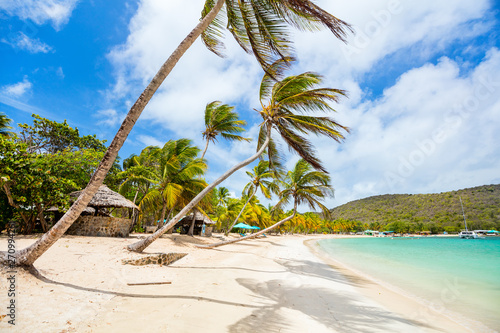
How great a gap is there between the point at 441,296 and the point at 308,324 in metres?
5.44

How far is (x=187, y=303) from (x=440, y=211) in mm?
107388

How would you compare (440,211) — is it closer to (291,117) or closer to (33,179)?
(291,117)

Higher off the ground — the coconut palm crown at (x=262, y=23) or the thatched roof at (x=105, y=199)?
the coconut palm crown at (x=262, y=23)

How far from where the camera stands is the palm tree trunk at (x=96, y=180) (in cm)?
380

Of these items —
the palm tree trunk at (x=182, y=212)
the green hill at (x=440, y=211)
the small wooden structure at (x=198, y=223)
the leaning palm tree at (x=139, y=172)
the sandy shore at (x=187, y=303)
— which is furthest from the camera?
the green hill at (x=440, y=211)

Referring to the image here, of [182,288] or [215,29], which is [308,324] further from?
[215,29]

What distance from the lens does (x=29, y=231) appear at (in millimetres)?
10008

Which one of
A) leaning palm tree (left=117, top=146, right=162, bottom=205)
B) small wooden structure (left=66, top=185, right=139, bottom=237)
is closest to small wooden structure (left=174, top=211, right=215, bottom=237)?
leaning palm tree (left=117, top=146, right=162, bottom=205)

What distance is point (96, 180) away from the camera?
392 centimetres

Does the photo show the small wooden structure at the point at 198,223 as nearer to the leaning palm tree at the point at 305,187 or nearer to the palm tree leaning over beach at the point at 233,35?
the leaning palm tree at the point at 305,187

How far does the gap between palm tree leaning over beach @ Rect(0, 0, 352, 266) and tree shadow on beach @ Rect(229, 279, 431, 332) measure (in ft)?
10.5

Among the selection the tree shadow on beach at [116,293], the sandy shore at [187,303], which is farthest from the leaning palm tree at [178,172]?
the tree shadow on beach at [116,293]

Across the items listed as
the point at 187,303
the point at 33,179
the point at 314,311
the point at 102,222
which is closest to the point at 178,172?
the point at 102,222

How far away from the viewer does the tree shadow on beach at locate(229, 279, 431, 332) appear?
10.7 ft
